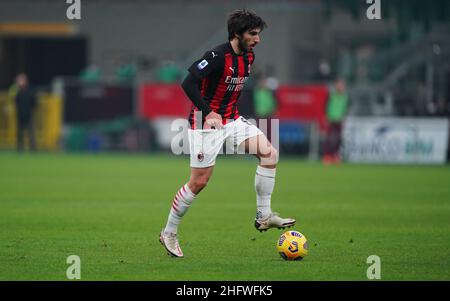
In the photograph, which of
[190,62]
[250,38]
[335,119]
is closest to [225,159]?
[335,119]

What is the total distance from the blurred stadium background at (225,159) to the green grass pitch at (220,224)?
46mm

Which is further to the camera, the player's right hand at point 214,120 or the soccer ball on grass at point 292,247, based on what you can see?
the player's right hand at point 214,120

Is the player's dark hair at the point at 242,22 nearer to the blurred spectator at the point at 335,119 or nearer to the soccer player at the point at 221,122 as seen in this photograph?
the soccer player at the point at 221,122

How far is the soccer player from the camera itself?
10.7 metres

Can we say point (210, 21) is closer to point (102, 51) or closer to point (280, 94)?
point (102, 51)

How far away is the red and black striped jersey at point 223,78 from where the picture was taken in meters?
10.8

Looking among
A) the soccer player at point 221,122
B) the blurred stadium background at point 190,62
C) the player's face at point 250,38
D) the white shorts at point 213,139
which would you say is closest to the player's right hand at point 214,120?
the soccer player at point 221,122

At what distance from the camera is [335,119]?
98.6 feet

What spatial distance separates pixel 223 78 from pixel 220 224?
3.60 m

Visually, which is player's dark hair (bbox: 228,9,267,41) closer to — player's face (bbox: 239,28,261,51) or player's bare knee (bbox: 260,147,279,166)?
player's face (bbox: 239,28,261,51)

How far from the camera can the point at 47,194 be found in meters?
18.5

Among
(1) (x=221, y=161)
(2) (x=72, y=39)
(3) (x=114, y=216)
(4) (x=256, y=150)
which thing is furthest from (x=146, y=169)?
(2) (x=72, y=39)

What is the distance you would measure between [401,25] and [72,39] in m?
15.1

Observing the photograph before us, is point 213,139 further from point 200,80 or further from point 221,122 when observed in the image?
point 200,80
